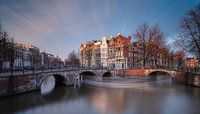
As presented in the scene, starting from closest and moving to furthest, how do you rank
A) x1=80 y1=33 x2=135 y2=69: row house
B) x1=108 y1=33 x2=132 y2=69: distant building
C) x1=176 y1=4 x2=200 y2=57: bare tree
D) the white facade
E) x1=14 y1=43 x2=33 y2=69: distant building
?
x1=176 y1=4 x2=200 y2=57: bare tree
x1=14 y1=43 x2=33 y2=69: distant building
x1=80 y1=33 x2=135 y2=69: row house
x1=108 y1=33 x2=132 y2=69: distant building
the white facade

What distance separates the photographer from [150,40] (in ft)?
139

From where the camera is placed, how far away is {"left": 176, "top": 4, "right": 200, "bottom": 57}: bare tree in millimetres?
25648

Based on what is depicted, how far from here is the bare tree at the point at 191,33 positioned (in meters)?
25.6

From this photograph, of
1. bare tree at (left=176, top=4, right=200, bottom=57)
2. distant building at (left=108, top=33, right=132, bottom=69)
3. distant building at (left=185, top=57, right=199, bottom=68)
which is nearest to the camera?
bare tree at (left=176, top=4, right=200, bottom=57)

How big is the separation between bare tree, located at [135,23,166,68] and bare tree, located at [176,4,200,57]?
44.6ft

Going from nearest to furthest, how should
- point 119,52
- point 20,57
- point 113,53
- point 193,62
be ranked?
point 119,52 < point 20,57 < point 113,53 < point 193,62

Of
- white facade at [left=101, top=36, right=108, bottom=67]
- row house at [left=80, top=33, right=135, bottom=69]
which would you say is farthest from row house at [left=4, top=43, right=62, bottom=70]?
white facade at [left=101, top=36, right=108, bottom=67]

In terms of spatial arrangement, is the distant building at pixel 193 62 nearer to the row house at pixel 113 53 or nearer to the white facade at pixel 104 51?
the row house at pixel 113 53

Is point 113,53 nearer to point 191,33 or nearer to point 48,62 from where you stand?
point 48,62

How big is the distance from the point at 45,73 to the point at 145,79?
18949mm

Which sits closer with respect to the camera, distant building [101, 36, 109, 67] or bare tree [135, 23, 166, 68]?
bare tree [135, 23, 166, 68]

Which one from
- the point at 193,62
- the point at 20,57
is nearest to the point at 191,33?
the point at 20,57

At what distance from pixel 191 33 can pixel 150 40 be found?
1584 cm

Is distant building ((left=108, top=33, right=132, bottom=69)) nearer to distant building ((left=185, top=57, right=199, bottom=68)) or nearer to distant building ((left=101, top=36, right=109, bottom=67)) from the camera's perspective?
distant building ((left=101, top=36, right=109, bottom=67))
